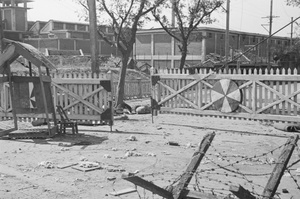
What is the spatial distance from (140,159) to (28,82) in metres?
4.91

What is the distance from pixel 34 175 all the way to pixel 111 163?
5.44 feet

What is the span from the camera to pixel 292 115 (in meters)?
12.8

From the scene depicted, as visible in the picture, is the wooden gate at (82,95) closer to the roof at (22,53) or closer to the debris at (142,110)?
the roof at (22,53)

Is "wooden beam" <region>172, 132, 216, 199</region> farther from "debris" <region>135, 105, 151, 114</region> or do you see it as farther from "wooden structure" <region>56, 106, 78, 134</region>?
"debris" <region>135, 105, 151, 114</region>

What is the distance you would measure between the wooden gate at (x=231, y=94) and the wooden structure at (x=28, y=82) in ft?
14.2

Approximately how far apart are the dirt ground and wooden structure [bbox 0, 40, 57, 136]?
963 mm

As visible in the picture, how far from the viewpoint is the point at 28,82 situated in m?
12.6

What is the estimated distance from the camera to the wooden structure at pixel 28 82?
11734mm

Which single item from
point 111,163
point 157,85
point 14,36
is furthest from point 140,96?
point 14,36

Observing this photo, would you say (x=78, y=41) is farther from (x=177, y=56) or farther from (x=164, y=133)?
(x=164, y=133)

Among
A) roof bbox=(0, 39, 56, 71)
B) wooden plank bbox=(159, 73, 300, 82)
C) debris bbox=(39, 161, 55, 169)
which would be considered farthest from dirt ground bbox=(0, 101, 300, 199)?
roof bbox=(0, 39, 56, 71)

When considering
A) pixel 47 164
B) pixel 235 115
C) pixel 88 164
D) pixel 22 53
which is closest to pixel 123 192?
pixel 88 164

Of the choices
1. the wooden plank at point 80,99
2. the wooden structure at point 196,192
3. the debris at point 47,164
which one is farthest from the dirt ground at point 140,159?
the wooden plank at point 80,99

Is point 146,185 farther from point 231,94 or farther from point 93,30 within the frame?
point 93,30
